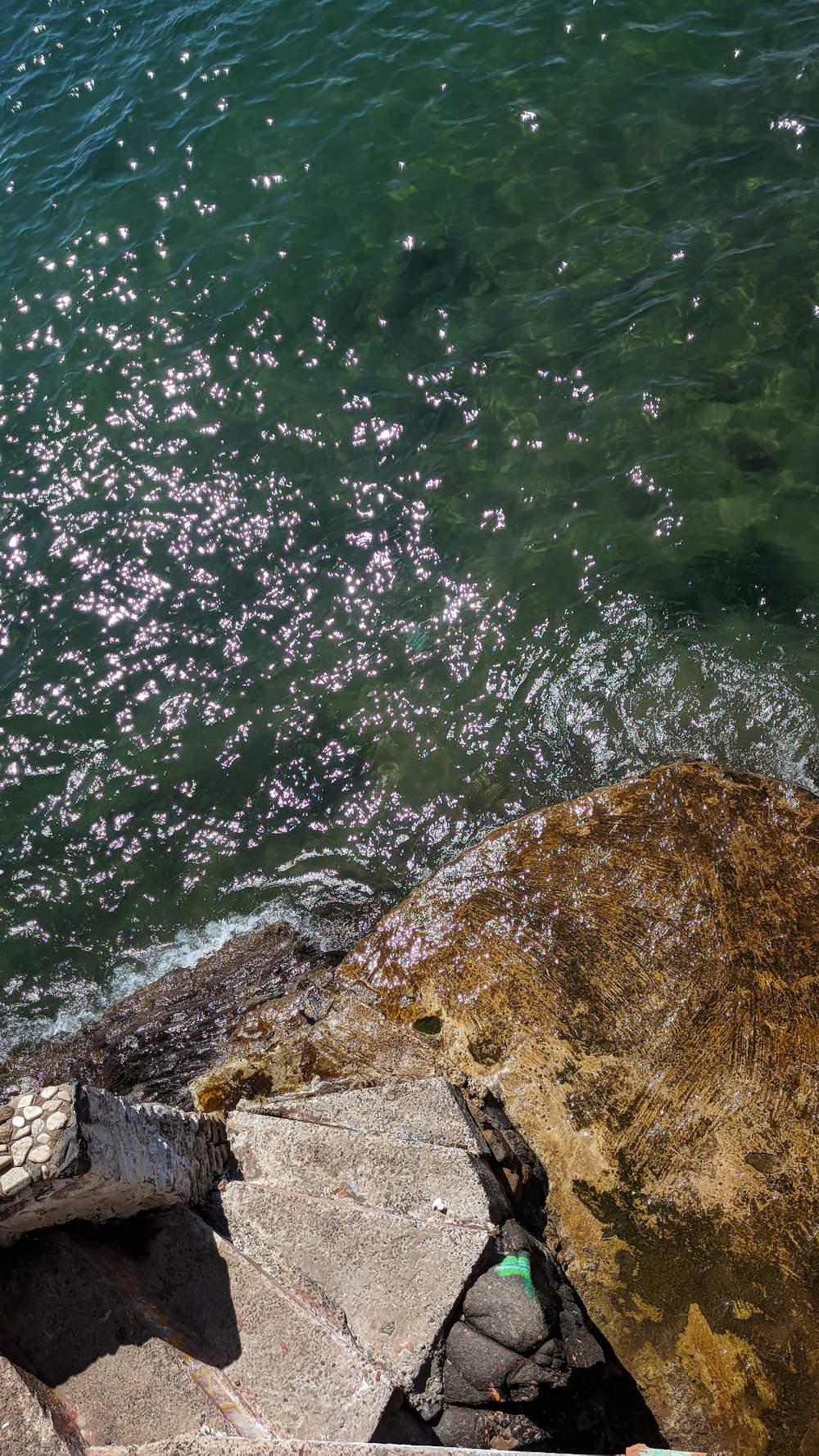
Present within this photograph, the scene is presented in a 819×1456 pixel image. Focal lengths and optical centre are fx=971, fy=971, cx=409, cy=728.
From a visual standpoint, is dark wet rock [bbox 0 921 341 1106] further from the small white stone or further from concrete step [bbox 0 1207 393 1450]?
the small white stone

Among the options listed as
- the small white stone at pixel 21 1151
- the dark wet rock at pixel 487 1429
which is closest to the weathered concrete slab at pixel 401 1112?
the dark wet rock at pixel 487 1429

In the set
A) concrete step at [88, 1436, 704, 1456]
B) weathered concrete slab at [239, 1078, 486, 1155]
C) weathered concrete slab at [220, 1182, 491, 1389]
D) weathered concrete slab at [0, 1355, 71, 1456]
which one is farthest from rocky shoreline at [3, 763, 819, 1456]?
concrete step at [88, 1436, 704, 1456]

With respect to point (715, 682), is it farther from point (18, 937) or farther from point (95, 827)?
point (18, 937)

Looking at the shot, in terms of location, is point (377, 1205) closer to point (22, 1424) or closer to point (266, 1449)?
point (266, 1449)

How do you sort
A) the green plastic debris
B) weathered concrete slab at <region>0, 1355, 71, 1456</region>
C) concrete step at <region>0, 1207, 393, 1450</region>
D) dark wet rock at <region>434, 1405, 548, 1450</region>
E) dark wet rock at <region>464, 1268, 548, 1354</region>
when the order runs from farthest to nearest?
the green plastic debris, dark wet rock at <region>464, 1268, 548, 1354</region>, dark wet rock at <region>434, 1405, 548, 1450</region>, concrete step at <region>0, 1207, 393, 1450</region>, weathered concrete slab at <region>0, 1355, 71, 1456</region>

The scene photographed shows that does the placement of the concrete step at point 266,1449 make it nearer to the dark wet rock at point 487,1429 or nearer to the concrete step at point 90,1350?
the concrete step at point 90,1350
